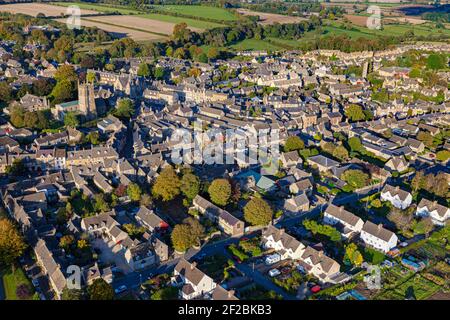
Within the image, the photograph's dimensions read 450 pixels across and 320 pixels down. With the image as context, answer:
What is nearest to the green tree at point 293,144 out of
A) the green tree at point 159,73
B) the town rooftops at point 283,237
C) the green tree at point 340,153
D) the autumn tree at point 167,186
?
the green tree at point 340,153

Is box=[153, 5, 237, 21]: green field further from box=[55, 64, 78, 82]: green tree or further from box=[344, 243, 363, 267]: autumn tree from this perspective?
box=[344, 243, 363, 267]: autumn tree

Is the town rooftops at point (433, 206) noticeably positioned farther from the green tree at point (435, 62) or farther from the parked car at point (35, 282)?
the green tree at point (435, 62)

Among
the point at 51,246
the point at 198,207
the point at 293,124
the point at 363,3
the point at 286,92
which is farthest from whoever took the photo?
the point at 363,3

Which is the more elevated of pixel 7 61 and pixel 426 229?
pixel 7 61

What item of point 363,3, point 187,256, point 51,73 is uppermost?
point 363,3

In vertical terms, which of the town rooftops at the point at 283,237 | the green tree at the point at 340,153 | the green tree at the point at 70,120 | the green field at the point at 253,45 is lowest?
the town rooftops at the point at 283,237

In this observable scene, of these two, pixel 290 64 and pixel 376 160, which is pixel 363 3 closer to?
pixel 290 64

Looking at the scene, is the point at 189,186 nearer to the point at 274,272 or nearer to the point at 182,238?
the point at 182,238

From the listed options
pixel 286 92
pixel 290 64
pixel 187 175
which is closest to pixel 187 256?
pixel 187 175
